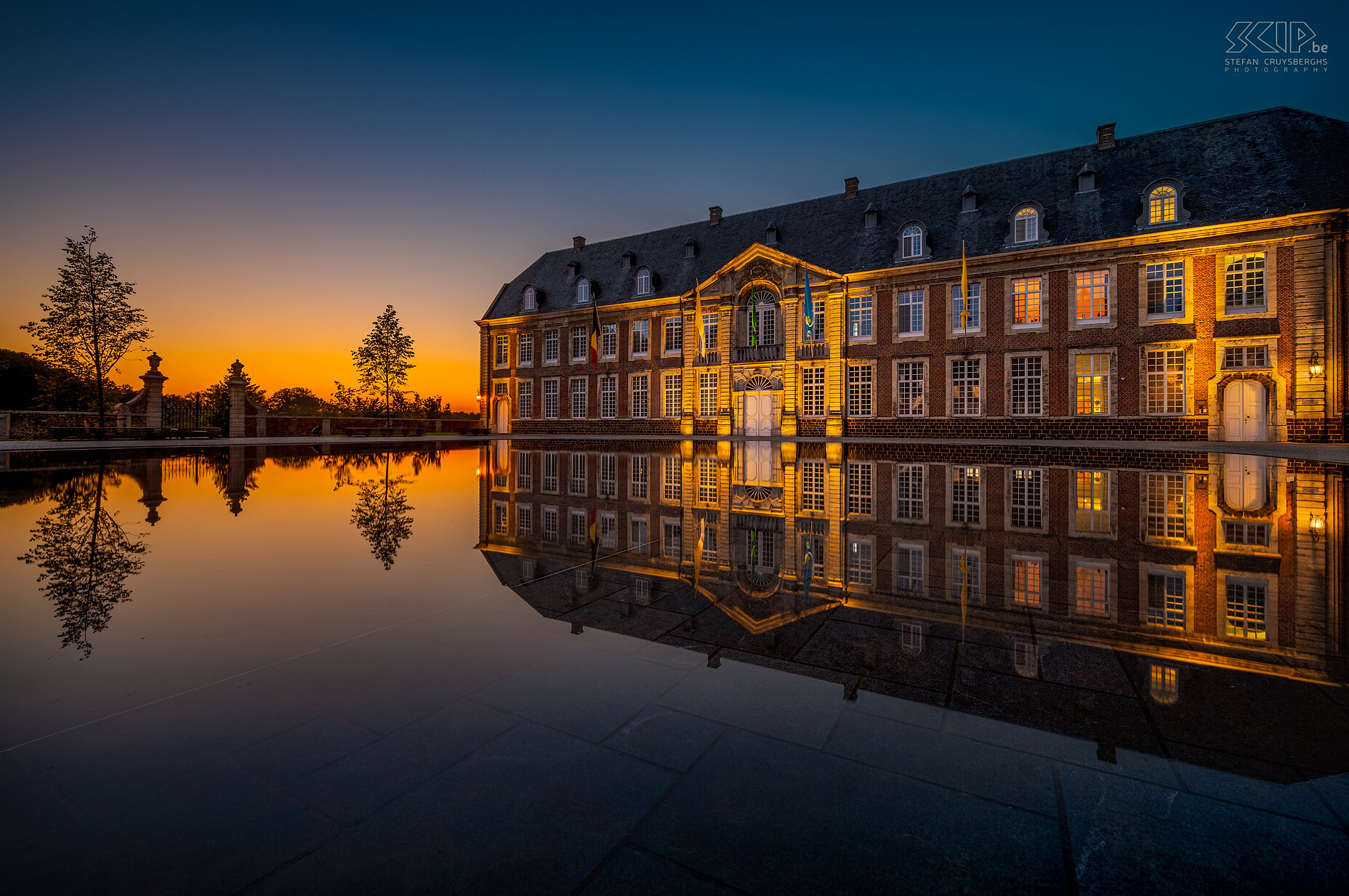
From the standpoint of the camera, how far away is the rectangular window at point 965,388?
30.6m

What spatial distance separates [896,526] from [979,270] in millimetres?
28558

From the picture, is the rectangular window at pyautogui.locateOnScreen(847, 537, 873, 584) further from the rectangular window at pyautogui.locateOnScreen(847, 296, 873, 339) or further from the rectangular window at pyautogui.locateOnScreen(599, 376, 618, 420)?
the rectangular window at pyautogui.locateOnScreen(599, 376, 618, 420)

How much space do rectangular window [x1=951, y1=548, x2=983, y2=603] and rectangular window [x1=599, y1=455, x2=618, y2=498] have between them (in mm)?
5651

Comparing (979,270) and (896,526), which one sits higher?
(979,270)

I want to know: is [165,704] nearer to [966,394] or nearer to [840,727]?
[840,727]

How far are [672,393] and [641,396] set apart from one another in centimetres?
242

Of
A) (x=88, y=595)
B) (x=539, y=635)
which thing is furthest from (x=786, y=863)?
(x=88, y=595)

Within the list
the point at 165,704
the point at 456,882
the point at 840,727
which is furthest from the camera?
the point at 165,704

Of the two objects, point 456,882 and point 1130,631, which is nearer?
point 456,882

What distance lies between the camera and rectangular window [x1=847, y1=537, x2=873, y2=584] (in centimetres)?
485

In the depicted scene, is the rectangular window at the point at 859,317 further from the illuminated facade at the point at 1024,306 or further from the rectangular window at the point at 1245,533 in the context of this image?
the rectangular window at the point at 1245,533

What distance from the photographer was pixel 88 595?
14.0 ft

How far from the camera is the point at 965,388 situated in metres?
30.8

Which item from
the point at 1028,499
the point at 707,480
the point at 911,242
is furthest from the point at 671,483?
the point at 911,242
